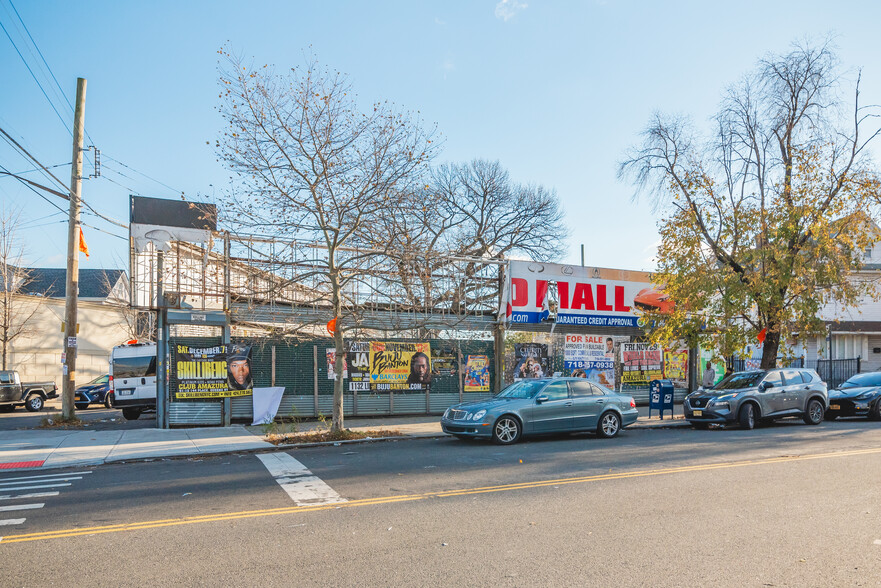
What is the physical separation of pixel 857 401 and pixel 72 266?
22713 mm

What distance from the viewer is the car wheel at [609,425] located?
1423 centimetres

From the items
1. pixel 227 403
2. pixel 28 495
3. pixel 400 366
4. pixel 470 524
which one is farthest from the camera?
pixel 400 366

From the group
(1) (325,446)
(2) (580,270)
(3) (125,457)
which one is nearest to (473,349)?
(2) (580,270)

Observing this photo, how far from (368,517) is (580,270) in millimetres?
15524

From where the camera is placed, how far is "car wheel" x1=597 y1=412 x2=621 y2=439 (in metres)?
14.2

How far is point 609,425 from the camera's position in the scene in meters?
14.4

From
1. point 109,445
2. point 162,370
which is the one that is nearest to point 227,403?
point 162,370

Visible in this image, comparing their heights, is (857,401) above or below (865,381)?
below

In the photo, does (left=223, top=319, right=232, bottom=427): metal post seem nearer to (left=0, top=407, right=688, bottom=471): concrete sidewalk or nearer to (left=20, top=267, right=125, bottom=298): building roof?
(left=0, top=407, right=688, bottom=471): concrete sidewalk

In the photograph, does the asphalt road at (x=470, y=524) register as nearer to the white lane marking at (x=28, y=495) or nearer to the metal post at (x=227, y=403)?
the white lane marking at (x=28, y=495)

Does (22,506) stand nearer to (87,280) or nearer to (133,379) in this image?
(133,379)

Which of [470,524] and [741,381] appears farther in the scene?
[741,381]

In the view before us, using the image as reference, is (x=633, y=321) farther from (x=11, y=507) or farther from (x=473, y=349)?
(x=11, y=507)

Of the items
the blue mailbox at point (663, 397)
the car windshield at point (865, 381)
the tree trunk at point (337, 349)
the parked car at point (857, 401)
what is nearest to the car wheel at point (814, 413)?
the parked car at point (857, 401)
